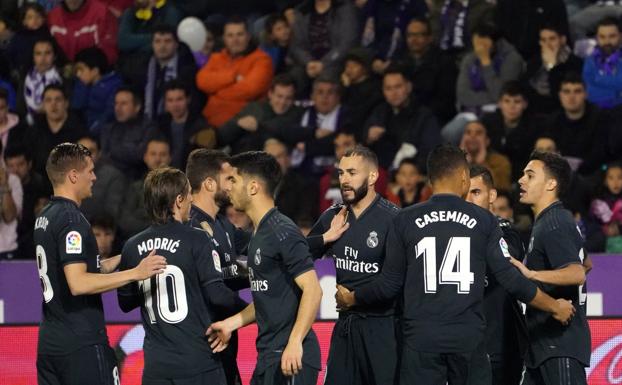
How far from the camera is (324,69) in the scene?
16.0 meters

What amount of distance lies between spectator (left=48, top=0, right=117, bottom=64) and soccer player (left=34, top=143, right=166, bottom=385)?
9.05 metres

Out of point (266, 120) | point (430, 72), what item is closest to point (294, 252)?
point (266, 120)

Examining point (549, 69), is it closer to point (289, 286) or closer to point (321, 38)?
point (321, 38)

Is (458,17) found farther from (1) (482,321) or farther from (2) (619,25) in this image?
(1) (482,321)

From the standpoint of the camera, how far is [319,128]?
50.4 ft

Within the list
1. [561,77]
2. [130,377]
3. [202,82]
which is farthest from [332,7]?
[130,377]

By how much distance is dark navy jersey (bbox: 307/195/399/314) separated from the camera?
888 cm

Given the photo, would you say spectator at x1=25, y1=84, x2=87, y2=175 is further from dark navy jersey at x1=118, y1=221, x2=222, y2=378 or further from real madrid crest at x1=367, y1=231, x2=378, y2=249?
dark navy jersey at x1=118, y1=221, x2=222, y2=378

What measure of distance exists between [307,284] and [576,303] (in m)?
2.10

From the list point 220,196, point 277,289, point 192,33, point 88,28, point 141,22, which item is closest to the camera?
point 277,289

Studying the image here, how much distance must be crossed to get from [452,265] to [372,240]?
3.43 feet

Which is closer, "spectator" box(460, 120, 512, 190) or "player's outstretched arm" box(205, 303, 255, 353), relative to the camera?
"player's outstretched arm" box(205, 303, 255, 353)

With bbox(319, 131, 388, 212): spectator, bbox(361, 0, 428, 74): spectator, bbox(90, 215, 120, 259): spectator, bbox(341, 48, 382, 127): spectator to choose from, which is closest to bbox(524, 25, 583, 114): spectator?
bbox(361, 0, 428, 74): spectator

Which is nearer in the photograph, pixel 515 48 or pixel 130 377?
pixel 130 377
